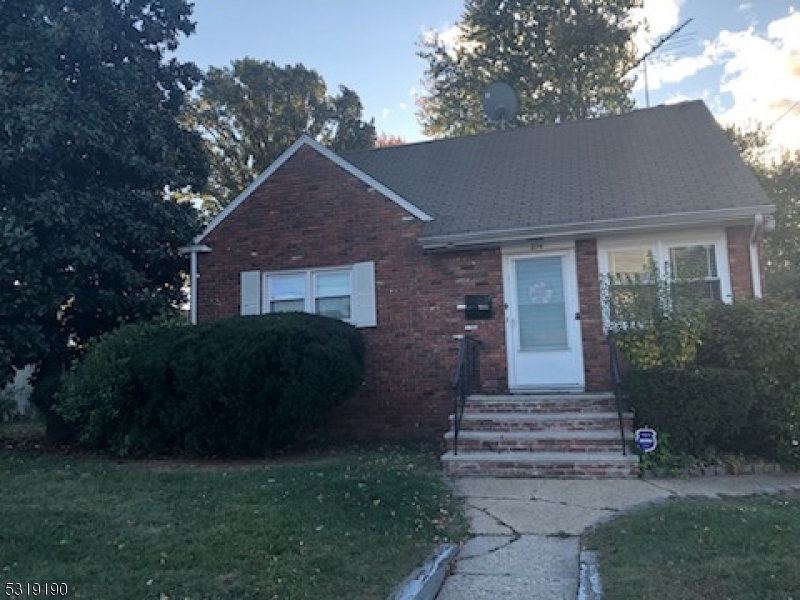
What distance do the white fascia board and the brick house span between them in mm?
31

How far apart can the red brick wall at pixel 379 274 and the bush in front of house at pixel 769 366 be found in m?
3.05

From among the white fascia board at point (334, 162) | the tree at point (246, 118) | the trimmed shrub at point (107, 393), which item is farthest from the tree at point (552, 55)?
the trimmed shrub at point (107, 393)

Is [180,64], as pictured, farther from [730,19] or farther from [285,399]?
[730,19]

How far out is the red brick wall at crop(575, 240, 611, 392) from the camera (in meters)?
8.78

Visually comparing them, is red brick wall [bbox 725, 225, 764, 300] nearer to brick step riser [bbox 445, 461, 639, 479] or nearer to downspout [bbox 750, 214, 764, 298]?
downspout [bbox 750, 214, 764, 298]

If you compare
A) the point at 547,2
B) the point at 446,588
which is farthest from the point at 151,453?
the point at 547,2

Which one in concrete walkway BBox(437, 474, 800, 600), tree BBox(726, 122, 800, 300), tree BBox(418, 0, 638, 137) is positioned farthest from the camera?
tree BBox(418, 0, 638, 137)

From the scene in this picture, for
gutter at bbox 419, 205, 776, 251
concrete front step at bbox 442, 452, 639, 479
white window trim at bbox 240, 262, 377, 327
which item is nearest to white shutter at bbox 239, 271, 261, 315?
white window trim at bbox 240, 262, 377, 327

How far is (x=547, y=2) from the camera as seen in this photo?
21.5 m

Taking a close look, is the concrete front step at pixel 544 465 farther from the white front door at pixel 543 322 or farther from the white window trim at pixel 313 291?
the white window trim at pixel 313 291

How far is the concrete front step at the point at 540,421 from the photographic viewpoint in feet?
24.2

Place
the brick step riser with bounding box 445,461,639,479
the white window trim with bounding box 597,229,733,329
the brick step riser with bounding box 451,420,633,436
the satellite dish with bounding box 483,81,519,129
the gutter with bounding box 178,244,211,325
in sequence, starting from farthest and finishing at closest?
the satellite dish with bounding box 483,81,519,129 → the gutter with bounding box 178,244,211,325 → the white window trim with bounding box 597,229,733,329 → the brick step riser with bounding box 451,420,633,436 → the brick step riser with bounding box 445,461,639,479

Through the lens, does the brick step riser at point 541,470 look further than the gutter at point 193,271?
No

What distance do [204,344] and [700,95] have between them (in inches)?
451
